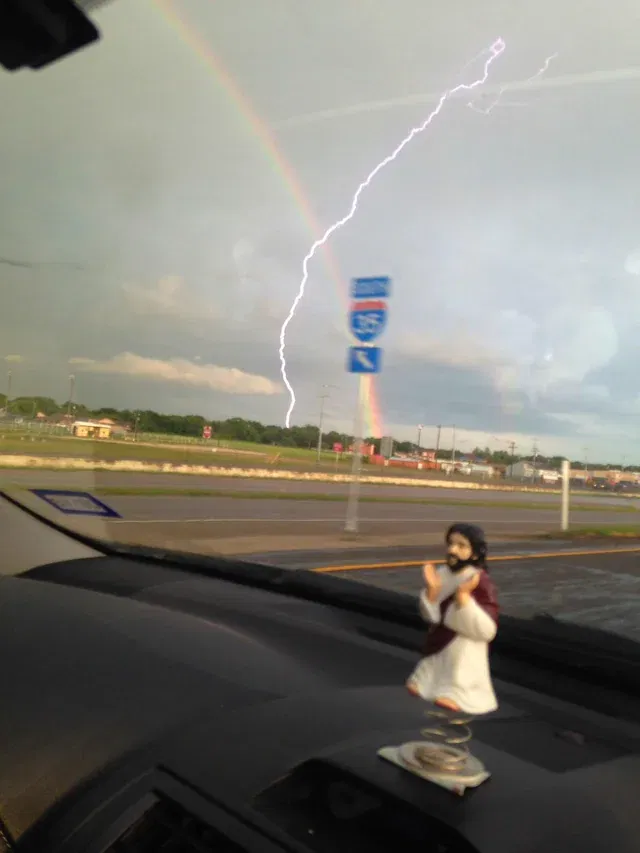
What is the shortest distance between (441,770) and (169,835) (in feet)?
1.83

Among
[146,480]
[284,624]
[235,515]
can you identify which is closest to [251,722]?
[284,624]

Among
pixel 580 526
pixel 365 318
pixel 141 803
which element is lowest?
pixel 141 803

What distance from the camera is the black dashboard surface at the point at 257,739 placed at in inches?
58.6

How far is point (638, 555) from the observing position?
4328mm

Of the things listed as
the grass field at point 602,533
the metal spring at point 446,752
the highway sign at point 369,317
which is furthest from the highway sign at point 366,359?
the metal spring at point 446,752

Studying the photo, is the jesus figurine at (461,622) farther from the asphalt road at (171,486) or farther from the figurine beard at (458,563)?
the asphalt road at (171,486)

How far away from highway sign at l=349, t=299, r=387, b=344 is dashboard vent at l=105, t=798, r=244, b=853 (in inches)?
86.4

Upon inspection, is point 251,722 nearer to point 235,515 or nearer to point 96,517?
point 96,517

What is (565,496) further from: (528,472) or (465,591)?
(465,591)

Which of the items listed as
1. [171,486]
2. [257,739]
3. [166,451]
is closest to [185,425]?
[166,451]

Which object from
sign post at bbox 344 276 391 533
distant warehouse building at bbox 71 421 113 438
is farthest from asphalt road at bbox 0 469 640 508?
sign post at bbox 344 276 391 533

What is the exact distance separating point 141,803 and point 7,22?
6.54 ft

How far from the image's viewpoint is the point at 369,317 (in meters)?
3.36

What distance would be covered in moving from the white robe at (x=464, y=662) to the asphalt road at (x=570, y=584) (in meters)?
1.13
